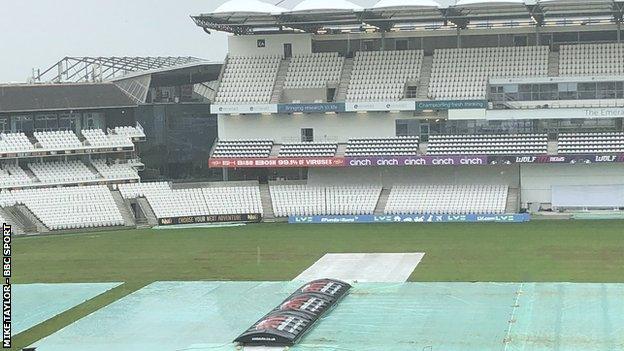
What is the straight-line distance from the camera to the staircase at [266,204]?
61213 mm

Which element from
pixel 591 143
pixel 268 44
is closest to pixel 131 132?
pixel 268 44

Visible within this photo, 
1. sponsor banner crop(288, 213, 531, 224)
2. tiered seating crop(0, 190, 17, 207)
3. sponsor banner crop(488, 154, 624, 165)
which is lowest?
sponsor banner crop(288, 213, 531, 224)

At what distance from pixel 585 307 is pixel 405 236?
19.0 meters

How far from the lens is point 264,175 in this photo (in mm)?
65750

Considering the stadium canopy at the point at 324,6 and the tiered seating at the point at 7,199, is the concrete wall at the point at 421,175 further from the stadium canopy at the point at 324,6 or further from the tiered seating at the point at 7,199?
the tiered seating at the point at 7,199

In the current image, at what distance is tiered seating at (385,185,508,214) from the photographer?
192 ft

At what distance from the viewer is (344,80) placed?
65.9 metres

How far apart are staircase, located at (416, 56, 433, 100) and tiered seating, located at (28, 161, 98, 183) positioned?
64.0 feet

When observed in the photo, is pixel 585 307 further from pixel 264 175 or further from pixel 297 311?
pixel 264 175

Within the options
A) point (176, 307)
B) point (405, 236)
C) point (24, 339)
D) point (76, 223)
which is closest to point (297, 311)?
point (176, 307)

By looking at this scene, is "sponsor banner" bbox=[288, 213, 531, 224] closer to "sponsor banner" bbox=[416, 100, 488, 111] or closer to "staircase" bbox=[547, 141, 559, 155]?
"staircase" bbox=[547, 141, 559, 155]

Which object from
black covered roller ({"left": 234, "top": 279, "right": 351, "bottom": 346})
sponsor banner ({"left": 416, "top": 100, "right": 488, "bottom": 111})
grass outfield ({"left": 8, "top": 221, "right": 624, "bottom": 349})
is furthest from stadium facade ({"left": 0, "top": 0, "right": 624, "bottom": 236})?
black covered roller ({"left": 234, "top": 279, "right": 351, "bottom": 346})

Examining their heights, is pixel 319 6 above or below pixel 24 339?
above

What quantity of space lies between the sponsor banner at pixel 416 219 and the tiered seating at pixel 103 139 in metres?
12.7
